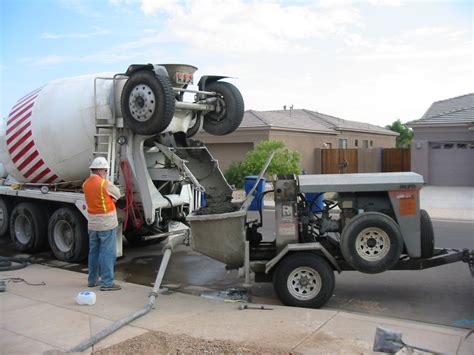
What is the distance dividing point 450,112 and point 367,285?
20036 mm

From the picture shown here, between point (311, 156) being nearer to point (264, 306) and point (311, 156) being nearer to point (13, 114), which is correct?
point (13, 114)

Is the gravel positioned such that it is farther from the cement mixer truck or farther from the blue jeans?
the cement mixer truck

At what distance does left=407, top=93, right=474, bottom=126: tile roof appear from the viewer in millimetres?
24131

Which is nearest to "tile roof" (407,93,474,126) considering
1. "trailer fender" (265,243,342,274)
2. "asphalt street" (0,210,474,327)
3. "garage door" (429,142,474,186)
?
"garage door" (429,142,474,186)

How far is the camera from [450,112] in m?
25.3

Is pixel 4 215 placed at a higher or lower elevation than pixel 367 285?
higher

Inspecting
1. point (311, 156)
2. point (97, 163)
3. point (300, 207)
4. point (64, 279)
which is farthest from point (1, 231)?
point (311, 156)

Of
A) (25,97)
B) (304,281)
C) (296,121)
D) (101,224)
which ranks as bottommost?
(304,281)

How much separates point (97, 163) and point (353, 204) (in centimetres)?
343

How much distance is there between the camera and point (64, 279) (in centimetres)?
792

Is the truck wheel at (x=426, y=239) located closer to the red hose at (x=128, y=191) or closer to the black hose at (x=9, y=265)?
the red hose at (x=128, y=191)

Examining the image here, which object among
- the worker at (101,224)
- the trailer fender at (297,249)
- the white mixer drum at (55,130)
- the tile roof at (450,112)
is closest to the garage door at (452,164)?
the tile roof at (450,112)

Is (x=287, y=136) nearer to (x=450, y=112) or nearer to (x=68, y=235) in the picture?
(x=450, y=112)

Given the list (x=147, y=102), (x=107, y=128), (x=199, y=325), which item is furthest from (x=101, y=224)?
(x=199, y=325)
